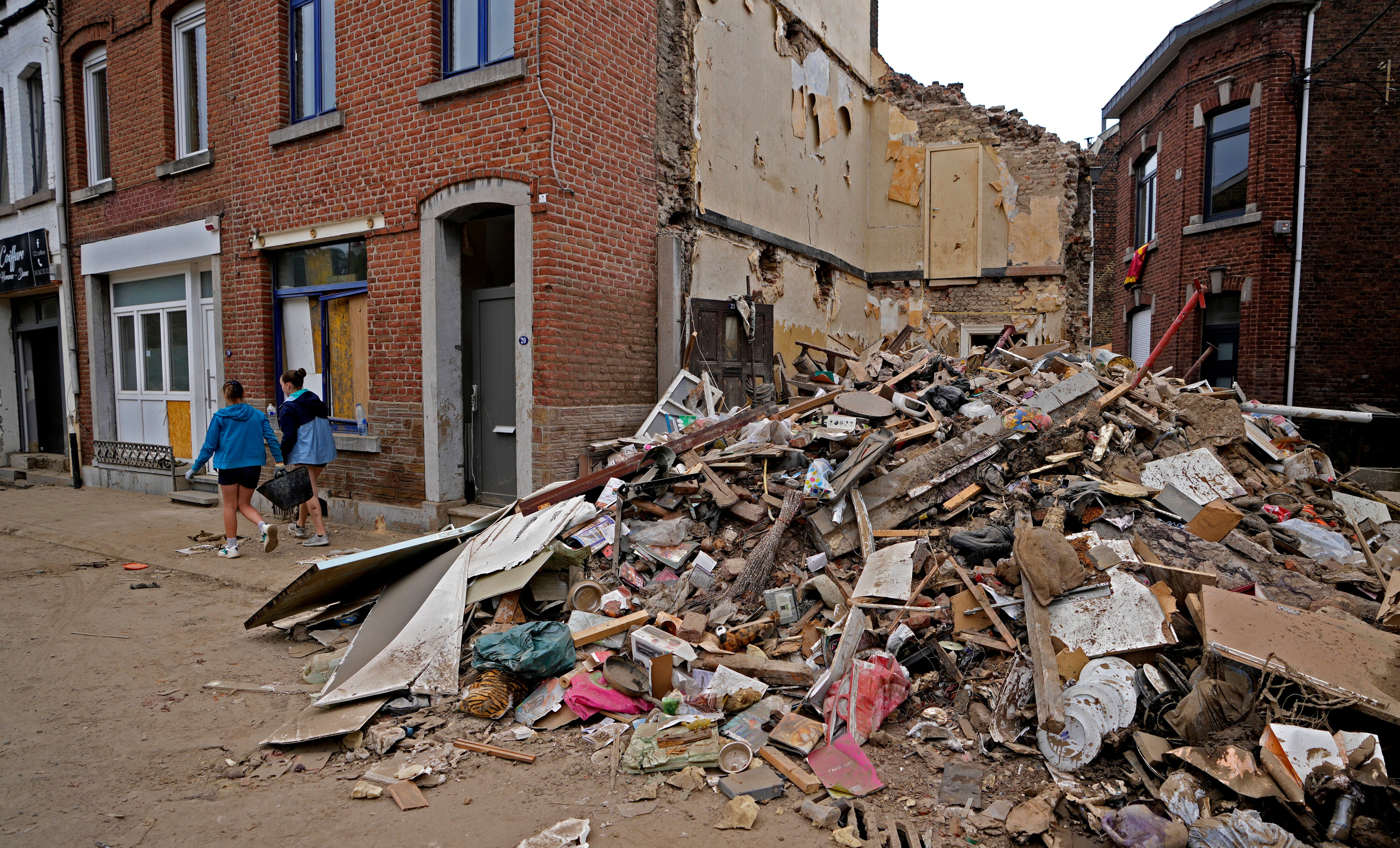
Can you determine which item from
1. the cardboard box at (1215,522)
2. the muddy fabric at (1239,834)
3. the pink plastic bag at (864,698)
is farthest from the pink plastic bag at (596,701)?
the cardboard box at (1215,522)

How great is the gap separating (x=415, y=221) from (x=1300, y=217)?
1493 cm

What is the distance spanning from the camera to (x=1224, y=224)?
1370 centimetres

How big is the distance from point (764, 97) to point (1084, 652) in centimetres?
881

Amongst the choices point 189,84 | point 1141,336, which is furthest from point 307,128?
point 1141,336

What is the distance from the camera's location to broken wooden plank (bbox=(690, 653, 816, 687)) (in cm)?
407

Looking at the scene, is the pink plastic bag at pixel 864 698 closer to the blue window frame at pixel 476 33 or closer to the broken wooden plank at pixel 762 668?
the broken wooden plank at pixel 762 668

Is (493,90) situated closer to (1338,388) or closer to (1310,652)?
(1310,652)

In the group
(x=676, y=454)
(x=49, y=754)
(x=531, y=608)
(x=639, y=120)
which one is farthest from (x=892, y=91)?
(x=49, y=754)

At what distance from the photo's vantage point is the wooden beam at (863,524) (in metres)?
5.23

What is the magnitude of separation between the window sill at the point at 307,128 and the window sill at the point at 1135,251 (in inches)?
629

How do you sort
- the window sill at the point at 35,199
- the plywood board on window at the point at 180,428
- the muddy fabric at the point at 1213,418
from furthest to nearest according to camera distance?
the window sill at the point at 35,199 < the plywood board on window at the point at 180,428 < the muddy fabric at the point at 1213,418

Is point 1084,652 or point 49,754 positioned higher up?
point 1084,652

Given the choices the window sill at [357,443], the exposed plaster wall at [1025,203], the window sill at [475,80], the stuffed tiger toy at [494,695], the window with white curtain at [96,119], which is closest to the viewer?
the stuffed tiger toy at [494,695]

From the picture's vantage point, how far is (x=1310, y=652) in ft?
11.0
